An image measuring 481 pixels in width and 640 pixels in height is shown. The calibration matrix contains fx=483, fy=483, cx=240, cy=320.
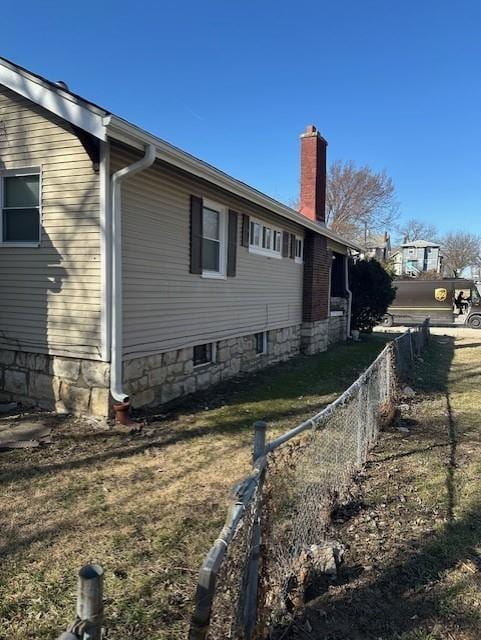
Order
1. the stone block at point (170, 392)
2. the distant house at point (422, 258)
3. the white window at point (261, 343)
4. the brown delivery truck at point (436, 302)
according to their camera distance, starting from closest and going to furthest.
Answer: the stone block at point (170, 392)
the white window at point (261, 343)
the brown delivery truck at point (436, 302)
the distant house at point (422, 258)

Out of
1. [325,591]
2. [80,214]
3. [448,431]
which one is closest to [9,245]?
[80,214]

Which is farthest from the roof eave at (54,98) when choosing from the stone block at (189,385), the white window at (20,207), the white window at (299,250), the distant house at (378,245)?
the distant house at (378,245)

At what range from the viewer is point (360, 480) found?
4641mm

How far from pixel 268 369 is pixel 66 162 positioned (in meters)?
6.05

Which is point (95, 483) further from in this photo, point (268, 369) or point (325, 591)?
point (268, 369)

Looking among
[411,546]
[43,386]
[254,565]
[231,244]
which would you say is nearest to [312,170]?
[231,244]

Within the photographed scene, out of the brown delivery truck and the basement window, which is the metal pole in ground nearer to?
the basement window

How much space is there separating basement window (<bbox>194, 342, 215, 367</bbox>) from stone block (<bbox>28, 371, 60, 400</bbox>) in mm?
2407

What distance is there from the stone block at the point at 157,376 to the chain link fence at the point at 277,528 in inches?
119

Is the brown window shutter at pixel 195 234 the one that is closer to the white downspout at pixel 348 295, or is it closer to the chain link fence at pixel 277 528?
the chain link fence at pixel 277 528

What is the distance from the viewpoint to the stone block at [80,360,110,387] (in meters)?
5.96

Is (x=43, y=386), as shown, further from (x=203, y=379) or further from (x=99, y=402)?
(x=203, y=379)

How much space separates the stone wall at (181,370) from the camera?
21.3 ft

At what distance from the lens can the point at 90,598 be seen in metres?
1.30
